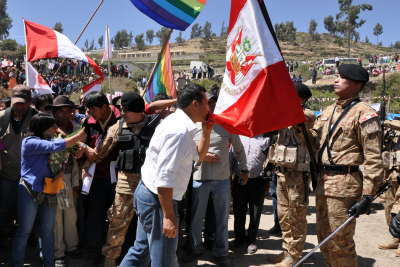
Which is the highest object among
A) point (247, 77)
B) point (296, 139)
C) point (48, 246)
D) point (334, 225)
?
point (247, 77)

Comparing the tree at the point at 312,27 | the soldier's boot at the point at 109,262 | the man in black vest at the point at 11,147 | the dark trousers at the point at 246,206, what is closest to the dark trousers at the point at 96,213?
the soldier's boot at the point at 109,262

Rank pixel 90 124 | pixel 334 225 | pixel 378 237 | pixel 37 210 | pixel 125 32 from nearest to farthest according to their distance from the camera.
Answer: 1. pixel 334 225
2. pixel 37 210
3. pixel 90 124
4. pixel 378 237
5. pixel 125 32

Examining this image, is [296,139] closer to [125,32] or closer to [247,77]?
[247,77]

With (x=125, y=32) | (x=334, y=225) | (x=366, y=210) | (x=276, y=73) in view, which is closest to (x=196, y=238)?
(x=334, y=225)

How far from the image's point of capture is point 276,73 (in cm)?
315

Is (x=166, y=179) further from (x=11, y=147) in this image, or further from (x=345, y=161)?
(x=11, y=147)

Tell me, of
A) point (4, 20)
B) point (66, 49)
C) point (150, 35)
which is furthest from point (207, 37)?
point (66, 49)

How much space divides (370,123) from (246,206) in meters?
2.34

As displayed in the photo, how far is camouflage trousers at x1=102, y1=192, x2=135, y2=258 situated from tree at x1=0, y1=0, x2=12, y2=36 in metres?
99.5

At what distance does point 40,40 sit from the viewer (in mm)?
6750

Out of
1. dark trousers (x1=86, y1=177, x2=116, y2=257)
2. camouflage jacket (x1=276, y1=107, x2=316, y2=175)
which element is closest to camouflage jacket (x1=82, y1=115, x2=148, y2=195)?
dark trousers (x1=86, y1=177, x2=116, y2=257)

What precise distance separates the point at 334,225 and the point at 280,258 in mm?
1245

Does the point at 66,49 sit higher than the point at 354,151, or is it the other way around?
the point at 66,49

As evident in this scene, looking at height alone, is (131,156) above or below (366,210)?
above
